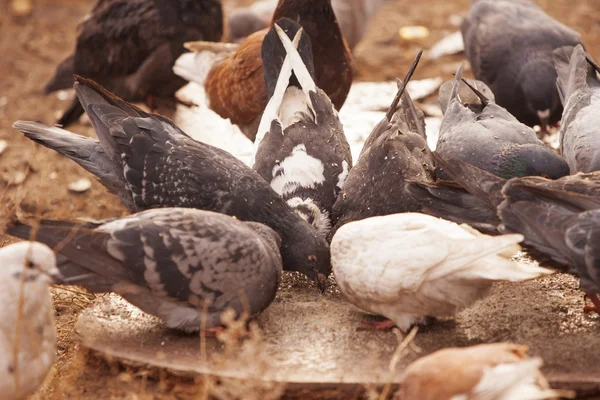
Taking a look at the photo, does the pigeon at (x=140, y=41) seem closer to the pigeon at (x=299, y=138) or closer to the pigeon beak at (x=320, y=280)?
the pigeon at (x=299, y=138)

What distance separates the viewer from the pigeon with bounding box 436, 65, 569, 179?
4383mm

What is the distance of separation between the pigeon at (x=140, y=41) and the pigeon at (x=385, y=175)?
8.90ft

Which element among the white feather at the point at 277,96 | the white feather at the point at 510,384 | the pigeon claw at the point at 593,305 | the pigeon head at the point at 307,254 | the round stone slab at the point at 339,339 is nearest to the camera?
the white feather at the point at 510,384

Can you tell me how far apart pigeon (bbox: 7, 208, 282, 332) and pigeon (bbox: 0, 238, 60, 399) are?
25cm

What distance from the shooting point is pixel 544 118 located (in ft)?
21.0

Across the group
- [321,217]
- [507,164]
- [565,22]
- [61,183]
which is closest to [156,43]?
→ [61,183]

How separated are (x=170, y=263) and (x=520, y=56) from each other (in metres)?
3.97

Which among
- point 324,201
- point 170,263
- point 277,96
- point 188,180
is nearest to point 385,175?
point 324,201

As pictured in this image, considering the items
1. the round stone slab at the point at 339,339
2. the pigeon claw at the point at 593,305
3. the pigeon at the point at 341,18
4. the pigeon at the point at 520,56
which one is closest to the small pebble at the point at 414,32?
the pigeon at the point at 341,18

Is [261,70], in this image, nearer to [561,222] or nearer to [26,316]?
[561,222]

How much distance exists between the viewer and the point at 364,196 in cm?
436

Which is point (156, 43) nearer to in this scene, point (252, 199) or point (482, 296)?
point (252, 199)

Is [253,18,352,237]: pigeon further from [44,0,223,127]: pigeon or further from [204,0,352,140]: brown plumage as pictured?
[44,0,223,127]: pigeon

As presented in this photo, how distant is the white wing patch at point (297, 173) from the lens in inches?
183
